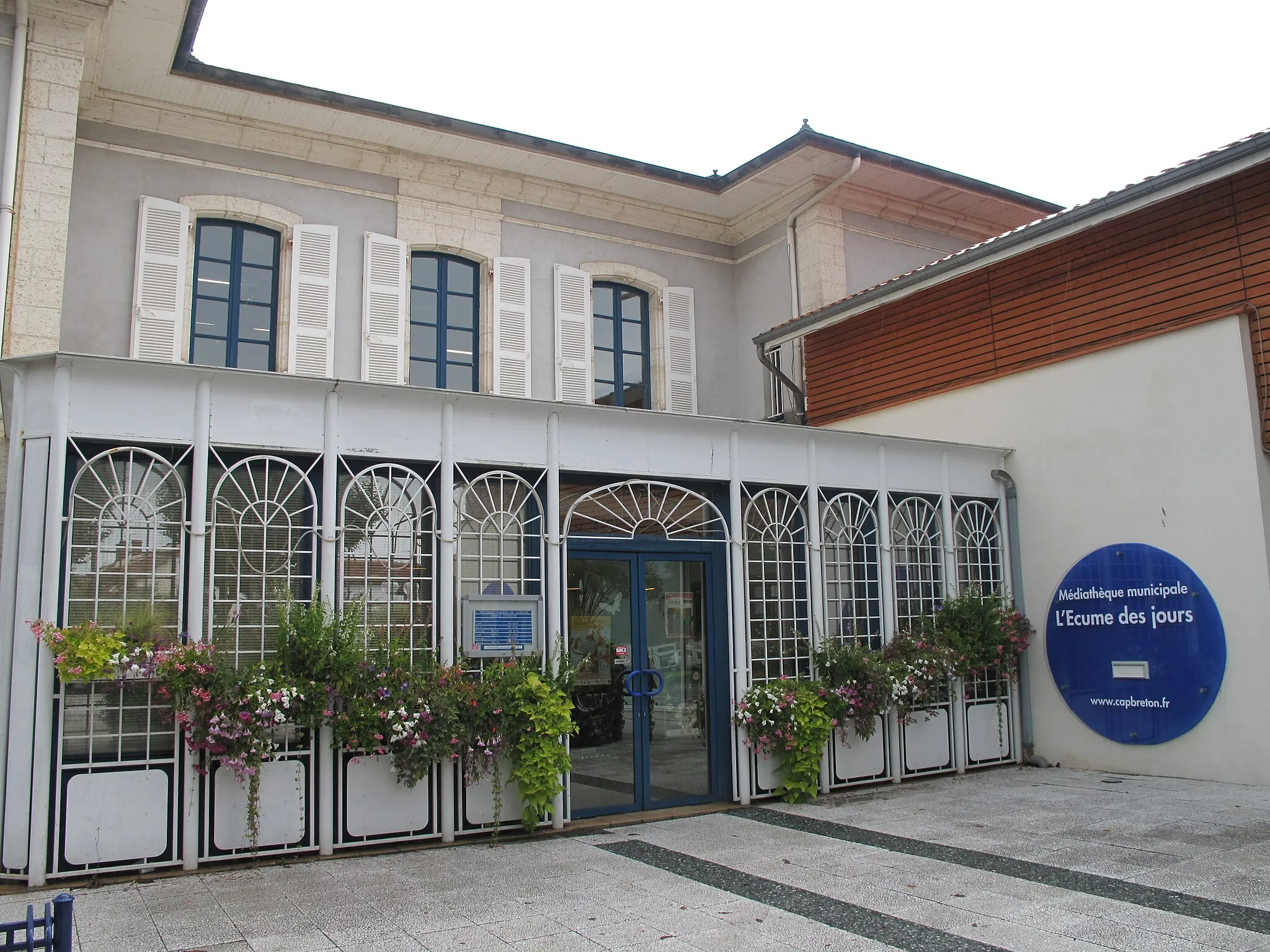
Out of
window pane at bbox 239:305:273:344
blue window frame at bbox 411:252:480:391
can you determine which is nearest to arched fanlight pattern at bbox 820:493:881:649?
blue window frame at bbox 411:252:480:391

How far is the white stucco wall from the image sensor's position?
897 cm

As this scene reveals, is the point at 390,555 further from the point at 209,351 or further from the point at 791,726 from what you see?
the point at 209,351

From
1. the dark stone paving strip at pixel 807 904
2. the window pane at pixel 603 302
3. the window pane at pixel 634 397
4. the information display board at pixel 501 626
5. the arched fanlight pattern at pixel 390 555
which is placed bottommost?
the dark stone paving strip at pixel 807 904

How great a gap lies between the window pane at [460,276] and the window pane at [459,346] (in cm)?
52

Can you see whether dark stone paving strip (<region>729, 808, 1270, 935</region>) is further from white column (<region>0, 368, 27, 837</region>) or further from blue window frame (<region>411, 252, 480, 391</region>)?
blue window frame (<region>411, 252, 480, 391</region>)

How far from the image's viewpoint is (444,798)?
7297 millimetres

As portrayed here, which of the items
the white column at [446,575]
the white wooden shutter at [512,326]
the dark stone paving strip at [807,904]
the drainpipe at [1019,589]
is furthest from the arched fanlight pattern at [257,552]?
the drainpipe at [1019,589]

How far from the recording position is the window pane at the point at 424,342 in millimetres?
12273

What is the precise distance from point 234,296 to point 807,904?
8.79 meters

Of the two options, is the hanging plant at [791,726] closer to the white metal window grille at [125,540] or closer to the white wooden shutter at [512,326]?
the white metal window grille at [125,540]

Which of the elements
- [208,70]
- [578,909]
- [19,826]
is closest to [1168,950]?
[578,909]

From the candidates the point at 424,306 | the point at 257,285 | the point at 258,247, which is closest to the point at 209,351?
the point at 257,285

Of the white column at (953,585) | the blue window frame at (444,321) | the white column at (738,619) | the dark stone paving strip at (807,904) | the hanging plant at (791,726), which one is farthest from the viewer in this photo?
the blue window frame at (444,321)

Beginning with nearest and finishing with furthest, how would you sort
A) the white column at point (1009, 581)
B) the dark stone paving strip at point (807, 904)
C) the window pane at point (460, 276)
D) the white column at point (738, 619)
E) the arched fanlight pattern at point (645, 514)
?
the dark stone paving strip at point (807, 904) < the arched fanlight pattern at point (645, 514) < the white column at point (738, 619) < the white column at point (1009, 581) < the window pane at point (460, 276)
